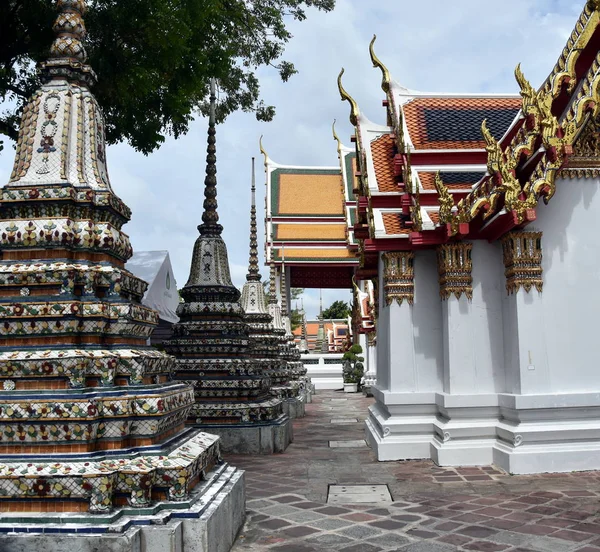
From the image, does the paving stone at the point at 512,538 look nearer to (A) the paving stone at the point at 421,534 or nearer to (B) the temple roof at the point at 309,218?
(A) the paving stone at the point at 421,534

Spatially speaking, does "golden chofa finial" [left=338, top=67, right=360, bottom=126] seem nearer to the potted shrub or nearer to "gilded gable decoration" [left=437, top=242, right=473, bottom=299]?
"gilded gable decoration" [left=437, top=242, right=473, bottom=299]

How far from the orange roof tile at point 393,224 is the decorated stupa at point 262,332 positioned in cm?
401

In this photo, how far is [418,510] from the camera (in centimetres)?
523

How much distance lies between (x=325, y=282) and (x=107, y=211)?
28.9 m

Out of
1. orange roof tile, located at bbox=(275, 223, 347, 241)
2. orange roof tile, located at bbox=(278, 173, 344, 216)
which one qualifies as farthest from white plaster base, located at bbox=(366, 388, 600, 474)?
orange roof tile, located at bbox=(278, 173, 344, 216)

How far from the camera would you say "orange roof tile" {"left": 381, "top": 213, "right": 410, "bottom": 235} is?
332 inches

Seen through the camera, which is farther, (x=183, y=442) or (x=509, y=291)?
(x=509, y=291)

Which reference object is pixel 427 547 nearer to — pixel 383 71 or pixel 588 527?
pixel 588 527

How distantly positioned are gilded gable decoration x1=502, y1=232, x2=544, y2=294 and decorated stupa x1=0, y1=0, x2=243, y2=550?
4.27 metres

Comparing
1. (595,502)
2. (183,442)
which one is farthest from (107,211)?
(595,502)

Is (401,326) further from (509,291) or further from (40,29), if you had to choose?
(40,29)

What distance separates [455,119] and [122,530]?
815 cm

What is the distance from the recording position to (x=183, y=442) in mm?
4180

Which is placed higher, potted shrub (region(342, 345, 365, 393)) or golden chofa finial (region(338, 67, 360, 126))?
golden chofa finial (region(338, 67, 360, 126))
